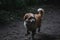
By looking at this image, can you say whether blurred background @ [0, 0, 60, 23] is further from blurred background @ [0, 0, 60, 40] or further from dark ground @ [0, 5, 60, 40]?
dark ground @ [0, 5, 60, 40]

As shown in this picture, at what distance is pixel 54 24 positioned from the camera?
6598 millimetres

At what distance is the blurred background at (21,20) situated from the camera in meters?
5.41

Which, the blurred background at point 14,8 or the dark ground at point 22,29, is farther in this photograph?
the blurred background at point 14,8

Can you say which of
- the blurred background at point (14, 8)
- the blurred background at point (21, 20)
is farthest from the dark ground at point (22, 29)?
the blurred background at point (14, 8)

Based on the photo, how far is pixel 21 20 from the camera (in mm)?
7023

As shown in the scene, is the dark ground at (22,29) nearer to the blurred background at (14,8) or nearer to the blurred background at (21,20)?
the blurred background at (21,20)

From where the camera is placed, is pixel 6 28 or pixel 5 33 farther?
pixel 6 28

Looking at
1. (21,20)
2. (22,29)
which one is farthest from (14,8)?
(22,29)

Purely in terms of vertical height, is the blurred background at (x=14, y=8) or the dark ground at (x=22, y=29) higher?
the blurred background at (x=14, y=8)

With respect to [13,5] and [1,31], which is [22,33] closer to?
[1,31]

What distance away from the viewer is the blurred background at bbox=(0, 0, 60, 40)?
541 centimetres

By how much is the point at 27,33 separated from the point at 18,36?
283 mm

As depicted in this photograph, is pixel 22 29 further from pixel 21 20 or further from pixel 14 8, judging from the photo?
pixel 14 8

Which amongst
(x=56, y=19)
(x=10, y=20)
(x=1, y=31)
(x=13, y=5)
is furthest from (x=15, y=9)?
(x=1, y=31)
